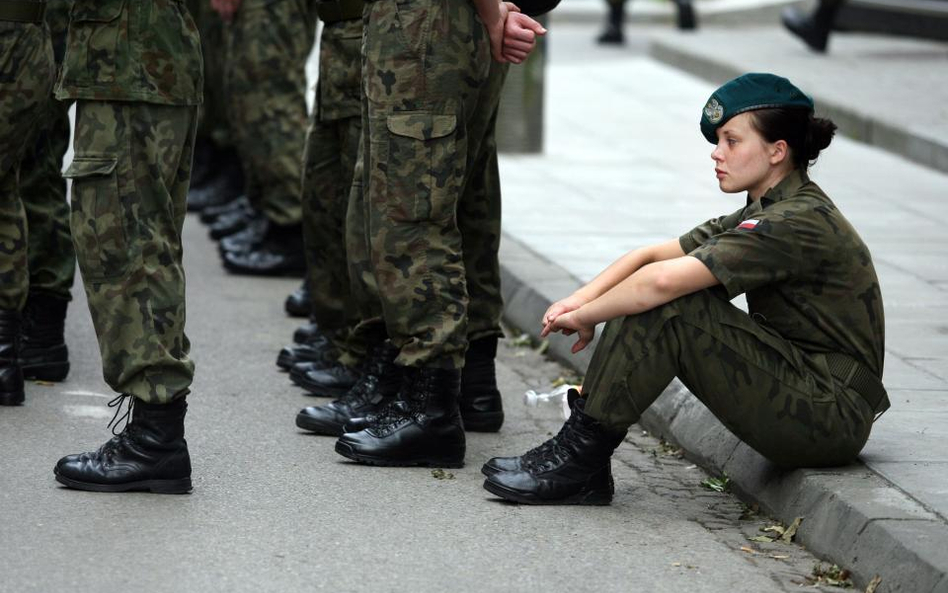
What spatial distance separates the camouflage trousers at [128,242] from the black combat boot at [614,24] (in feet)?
43.8

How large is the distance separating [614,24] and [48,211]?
12292 mm

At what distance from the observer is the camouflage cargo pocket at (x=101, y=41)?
162 inches

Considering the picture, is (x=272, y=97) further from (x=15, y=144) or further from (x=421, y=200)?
(x=421, y=200)

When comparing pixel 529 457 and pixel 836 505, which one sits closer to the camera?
pixel 836 505

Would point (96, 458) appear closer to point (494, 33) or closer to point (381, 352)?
point (381, 352)

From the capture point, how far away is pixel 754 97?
4164mm

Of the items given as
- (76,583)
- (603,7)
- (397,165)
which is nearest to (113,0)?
(397,165)

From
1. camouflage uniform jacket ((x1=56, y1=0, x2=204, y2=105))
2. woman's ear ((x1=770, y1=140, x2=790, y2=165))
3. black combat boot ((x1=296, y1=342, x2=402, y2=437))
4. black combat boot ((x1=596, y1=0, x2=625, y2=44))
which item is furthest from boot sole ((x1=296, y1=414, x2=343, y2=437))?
black combat boot ((x1=596, y1=0, x2=625, y2=44))

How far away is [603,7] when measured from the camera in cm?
2106

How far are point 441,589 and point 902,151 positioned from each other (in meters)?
7.41

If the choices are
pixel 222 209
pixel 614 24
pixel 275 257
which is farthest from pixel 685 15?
pixel 275 257

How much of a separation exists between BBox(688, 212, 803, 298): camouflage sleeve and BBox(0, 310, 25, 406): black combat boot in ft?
6.99

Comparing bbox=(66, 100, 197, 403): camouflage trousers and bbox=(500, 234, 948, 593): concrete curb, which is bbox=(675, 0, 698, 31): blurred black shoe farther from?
bbox=(66, 100, 197, 403): camouflage trousers

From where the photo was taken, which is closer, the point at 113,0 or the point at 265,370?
the point at 113,0
